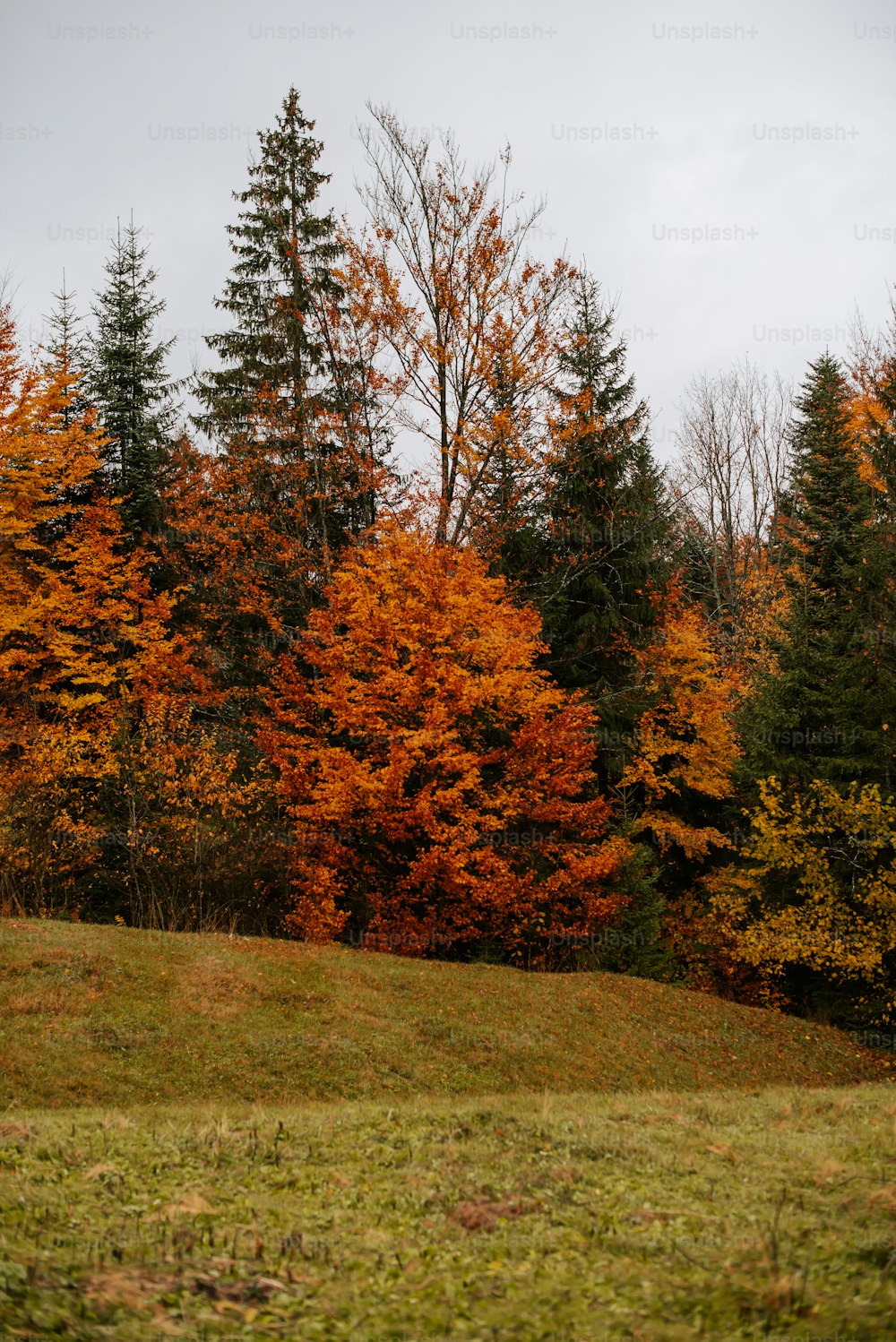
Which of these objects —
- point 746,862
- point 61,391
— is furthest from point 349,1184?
point 61,391

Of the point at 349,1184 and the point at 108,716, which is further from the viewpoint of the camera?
the point at 108,716

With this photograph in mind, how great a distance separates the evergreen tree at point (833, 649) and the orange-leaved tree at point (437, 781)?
439cm

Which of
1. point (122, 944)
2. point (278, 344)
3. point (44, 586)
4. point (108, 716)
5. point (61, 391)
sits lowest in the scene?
point (122, 944)

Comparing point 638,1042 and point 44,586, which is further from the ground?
point 44,586

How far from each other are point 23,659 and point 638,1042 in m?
16.9

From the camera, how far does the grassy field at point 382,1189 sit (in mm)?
3963

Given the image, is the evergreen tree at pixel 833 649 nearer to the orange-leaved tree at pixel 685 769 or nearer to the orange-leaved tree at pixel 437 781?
the orange-leaved tree at pixel 685 769

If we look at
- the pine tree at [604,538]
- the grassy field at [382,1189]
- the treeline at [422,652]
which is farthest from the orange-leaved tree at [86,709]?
the pine tree at [604,538]

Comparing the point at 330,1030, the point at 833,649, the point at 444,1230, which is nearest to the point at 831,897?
the point at 833,649

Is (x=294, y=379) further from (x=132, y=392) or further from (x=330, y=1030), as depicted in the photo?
(x=330, y=1030)

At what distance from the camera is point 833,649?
67.6ft

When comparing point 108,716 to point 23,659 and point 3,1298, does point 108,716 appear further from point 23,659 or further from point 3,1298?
point 3,1298

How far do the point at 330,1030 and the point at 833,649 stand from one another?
1400 cm

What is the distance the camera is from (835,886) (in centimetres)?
1867
